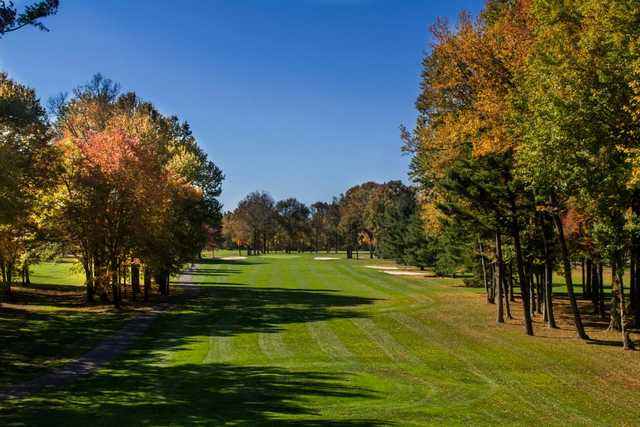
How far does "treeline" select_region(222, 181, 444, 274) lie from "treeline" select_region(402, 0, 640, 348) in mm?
42083

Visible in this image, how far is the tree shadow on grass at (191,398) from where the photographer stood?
45.4 ft

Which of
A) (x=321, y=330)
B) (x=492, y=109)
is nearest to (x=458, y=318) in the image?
(x=321, y=330)

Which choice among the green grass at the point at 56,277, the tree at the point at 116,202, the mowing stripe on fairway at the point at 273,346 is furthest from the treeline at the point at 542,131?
the green grass at the point at 56,277

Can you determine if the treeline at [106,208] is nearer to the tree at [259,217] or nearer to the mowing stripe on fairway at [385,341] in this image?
the mowing stripe on fairway at [385,341]

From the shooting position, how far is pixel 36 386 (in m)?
17.9

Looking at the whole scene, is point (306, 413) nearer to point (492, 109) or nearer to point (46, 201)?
point (492, 109)

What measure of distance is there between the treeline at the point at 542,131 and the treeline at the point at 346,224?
4208 cm

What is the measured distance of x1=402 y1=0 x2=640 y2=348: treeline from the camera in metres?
20.5

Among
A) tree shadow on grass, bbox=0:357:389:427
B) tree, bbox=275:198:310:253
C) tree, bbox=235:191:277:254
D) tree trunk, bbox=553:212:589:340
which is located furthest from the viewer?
tree, bbox=275:198:310:253

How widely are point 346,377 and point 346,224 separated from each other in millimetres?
127050

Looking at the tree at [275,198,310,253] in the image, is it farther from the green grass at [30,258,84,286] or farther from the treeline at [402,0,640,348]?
the treeline at [402,0,640,348]

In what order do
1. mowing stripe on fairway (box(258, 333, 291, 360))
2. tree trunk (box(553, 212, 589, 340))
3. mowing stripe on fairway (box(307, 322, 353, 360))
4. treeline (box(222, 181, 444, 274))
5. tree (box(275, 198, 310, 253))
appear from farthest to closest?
1. tree (box(275, 198, 310, 253))
2. treeline (box(222, 181, 444, 274))
3. tree trunk (box(553, 212, 589, 340))
4. mowing stripe on fairway (box(307, 322, 353, 360))
5. mowing stripe on fairway (box(258, 333, 291, 360))

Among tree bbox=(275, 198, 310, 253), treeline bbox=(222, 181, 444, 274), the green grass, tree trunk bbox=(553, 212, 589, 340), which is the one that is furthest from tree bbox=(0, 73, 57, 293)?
tree bbox=(275, 198, 310, 253)

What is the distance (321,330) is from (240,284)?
33.4 metres
